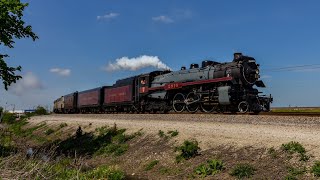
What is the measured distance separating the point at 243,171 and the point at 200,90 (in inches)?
546

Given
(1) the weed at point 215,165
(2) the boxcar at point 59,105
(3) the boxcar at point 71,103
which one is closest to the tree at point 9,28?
(1) the weed at point 215,165

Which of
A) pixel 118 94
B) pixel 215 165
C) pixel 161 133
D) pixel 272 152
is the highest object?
pixel 118 94

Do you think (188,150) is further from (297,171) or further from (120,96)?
(120,96)

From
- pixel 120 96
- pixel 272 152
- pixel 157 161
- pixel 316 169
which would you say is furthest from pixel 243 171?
pixel 120 96

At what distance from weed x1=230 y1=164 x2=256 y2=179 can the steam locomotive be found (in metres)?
10.8

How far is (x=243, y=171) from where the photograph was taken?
42.1 feet

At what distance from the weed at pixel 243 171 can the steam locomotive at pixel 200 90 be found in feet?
35.5

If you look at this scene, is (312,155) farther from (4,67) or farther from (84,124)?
(84,124)

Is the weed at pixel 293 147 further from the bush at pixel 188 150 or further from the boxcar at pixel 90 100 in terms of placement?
the boxcar at pixel 90 100

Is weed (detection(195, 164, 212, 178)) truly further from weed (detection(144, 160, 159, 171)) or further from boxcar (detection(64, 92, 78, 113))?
boxcar (detection(64, 92, 78, 113))

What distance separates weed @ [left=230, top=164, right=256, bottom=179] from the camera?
12.7m

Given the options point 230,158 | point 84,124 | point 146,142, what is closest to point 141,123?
point 146,142

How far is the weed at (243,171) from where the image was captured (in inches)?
498

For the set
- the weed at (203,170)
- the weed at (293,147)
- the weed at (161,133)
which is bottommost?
the weed at (203,170)
